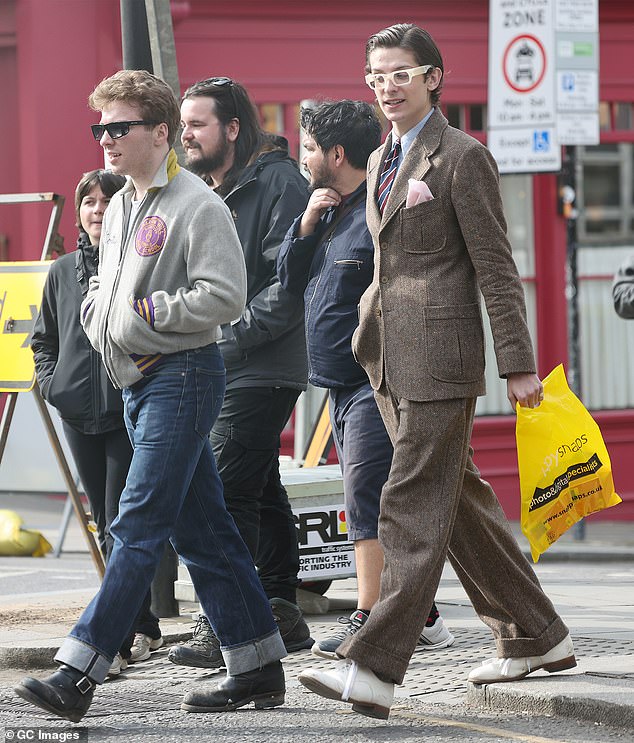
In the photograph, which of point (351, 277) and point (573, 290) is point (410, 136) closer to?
point (351, 277)

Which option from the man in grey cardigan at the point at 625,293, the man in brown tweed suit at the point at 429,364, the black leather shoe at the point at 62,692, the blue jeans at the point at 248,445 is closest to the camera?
the black leather shoe at the point at 62,692

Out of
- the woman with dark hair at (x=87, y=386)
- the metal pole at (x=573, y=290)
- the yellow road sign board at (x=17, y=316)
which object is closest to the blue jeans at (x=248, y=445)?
the woman with dark hair at (x=87, y=386)

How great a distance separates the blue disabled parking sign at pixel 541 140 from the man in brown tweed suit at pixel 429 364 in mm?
7097

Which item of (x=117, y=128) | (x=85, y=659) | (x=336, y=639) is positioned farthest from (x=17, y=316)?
(x=85, y=659)

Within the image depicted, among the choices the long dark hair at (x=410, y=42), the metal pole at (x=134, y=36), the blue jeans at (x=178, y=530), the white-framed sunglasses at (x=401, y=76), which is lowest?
the blue jeans at (x=178, y=530)

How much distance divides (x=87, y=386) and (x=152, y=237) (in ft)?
4.23

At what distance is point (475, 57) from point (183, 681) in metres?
8.92

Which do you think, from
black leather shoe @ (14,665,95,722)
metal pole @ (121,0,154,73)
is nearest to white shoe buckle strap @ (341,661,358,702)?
black leather shoe @ (14,665,95,722)

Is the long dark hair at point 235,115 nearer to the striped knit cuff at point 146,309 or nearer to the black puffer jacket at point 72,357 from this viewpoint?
the black puffer jacket at point 72,357

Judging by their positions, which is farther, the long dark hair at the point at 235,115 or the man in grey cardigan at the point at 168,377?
the long dark hair at the point at 235,115

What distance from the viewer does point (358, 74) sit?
43.6ft

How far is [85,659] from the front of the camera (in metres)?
4.51

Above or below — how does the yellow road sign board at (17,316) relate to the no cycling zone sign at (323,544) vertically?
above

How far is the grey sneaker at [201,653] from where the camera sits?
18.6 feet
